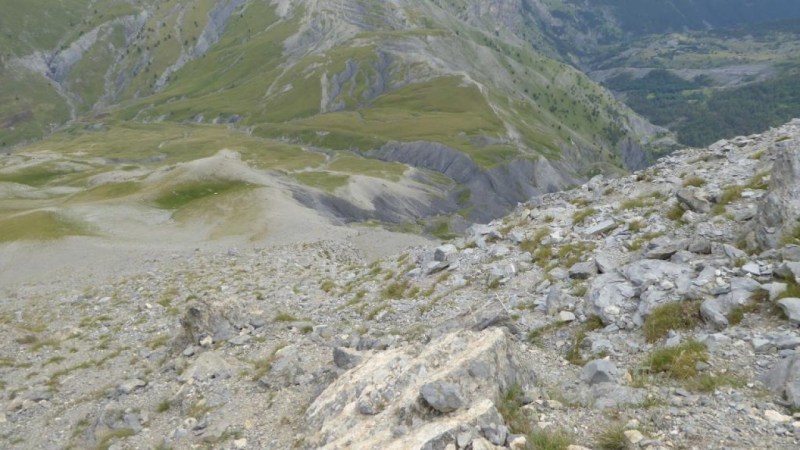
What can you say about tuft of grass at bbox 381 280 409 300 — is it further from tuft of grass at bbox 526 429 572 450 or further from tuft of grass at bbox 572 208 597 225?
tuft of grass at bbox 526 429 572 450

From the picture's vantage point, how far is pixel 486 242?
2978cm

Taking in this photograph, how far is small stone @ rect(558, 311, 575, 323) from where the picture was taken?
16.9m

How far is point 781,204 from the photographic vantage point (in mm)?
16797

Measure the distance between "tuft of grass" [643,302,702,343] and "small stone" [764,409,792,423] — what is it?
13.6 feet

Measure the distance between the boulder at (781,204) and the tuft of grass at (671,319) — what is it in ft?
14.0

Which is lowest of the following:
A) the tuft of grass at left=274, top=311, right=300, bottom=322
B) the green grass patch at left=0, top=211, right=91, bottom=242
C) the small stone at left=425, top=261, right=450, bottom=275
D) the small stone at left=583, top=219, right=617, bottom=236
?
the green grass patch at left=0, top=211, right=91, bottom=242

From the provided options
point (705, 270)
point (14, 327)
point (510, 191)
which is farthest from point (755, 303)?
point (510, 191)

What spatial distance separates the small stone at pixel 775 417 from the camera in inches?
386

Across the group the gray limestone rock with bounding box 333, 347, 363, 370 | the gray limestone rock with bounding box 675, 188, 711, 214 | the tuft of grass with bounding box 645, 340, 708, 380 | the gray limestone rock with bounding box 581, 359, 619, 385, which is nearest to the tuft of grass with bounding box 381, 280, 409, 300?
the gray limestone rock with bounding box 333, 347, 363, 370

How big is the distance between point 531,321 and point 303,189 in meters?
91.5

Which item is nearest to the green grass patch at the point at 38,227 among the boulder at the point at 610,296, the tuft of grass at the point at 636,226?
the tuft of grass at the point at 636,226

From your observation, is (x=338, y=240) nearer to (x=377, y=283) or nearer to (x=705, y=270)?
(x=377, y=283)

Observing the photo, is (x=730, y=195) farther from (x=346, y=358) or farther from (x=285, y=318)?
(x=285, y=318)

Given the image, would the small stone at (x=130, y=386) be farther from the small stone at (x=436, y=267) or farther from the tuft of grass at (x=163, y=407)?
the small stone at (x=436, y=267)
